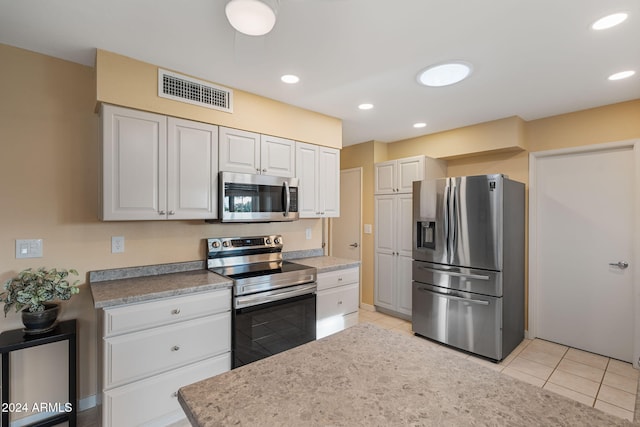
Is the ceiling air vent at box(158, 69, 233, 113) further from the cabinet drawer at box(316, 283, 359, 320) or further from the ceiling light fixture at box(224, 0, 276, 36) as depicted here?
the cabinet drawer at box(316, 283, 359, 320)

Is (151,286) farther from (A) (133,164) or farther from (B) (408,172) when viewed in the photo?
(B) (408,172)

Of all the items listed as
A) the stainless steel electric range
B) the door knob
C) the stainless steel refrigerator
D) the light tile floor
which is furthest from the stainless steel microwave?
the door knob

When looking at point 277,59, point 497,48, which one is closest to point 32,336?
point 277,59

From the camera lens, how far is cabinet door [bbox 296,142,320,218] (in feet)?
9.85

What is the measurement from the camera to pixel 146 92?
6.93 feet

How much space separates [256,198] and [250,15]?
1.55m

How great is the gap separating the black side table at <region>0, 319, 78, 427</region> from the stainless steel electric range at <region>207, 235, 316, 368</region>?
991 mm

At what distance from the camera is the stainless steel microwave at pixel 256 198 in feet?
8.00

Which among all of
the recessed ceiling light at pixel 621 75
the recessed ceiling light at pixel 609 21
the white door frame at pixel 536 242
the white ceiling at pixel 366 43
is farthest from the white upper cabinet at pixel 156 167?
the white door frame at pixel 536 242

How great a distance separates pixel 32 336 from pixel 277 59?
2.33 meters

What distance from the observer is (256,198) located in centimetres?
260

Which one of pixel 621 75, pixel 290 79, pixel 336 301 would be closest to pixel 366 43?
pixel 290 79

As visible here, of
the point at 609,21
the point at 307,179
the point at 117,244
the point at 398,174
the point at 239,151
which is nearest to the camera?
the point at 609,21

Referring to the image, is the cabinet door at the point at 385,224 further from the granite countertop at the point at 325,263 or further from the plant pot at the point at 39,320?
the plant pot at the point at 39,320
